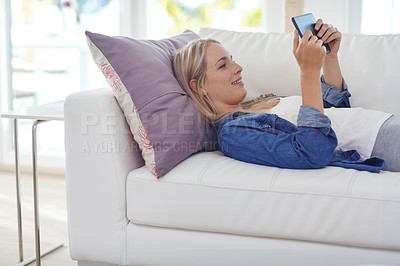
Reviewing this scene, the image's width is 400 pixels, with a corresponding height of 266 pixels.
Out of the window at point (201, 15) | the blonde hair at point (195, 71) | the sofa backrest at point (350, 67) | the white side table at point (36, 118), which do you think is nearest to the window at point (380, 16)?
the window at point (201, 15)

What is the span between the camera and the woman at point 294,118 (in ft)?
5.39

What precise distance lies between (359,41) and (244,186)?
2.98ft

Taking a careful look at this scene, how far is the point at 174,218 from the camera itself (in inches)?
66.7

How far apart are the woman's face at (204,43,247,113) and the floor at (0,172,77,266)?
873 millimetres

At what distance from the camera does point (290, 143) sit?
1646mm

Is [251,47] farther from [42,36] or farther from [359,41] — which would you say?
[42,36]

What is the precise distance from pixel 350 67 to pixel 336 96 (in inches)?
7.3

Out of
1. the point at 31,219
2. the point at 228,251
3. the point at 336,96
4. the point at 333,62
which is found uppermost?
the point at 333,62

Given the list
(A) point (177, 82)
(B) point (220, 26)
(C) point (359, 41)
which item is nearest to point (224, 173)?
(A) point (177, 82)

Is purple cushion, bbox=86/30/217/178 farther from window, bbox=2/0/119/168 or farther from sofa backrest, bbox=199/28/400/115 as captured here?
window, bbox=2/0/119/168

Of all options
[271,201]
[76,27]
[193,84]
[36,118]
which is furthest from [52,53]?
[271,201]

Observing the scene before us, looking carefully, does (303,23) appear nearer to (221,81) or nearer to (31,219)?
(221,81)

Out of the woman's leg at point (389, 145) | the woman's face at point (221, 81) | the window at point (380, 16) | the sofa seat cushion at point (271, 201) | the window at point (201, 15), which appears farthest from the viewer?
the window at point (201, 15)
